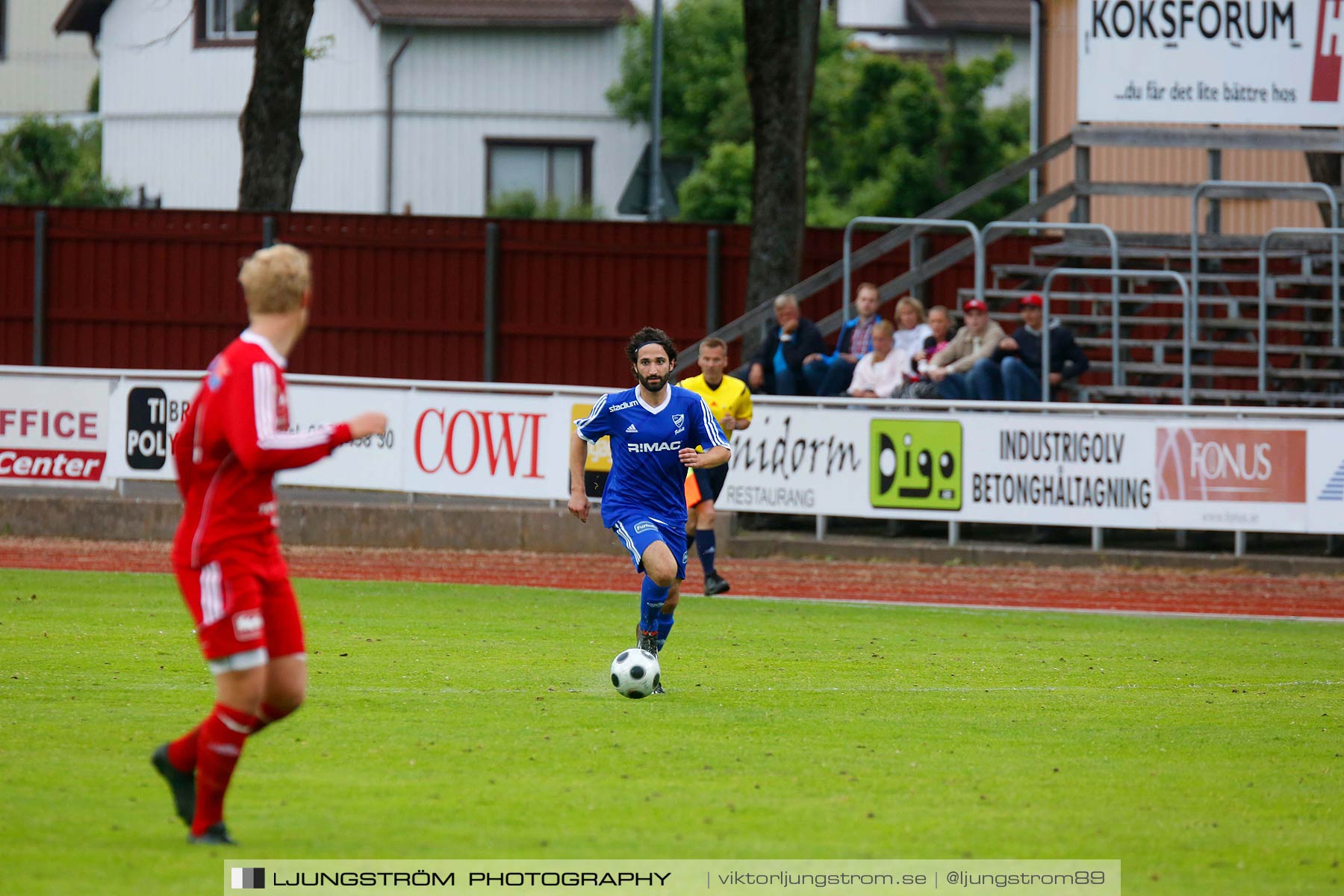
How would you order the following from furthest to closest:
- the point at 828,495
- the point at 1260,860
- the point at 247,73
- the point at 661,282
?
the point at 247,73 < the point at 661,282 < the point at 828,495 < the point at 1260,860

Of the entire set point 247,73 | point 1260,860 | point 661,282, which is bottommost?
point 1260,860

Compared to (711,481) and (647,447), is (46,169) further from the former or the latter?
(647,447)

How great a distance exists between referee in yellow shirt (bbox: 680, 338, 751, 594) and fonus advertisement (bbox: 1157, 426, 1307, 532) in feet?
15.8

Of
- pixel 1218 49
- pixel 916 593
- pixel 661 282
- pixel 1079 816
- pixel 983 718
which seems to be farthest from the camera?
pixel 661 282

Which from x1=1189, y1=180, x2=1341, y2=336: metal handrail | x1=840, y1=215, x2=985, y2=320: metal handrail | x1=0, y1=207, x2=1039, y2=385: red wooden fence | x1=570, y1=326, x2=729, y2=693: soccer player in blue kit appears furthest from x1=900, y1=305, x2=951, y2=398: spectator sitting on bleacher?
x1=570, y1=326, x2=729, y2=693: soccer player in blue kit

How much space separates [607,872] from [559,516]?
522 inches

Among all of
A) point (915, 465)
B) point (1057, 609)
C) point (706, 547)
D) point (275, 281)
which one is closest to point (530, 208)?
point (915, 465)

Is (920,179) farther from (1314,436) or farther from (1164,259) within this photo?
(1314,436)

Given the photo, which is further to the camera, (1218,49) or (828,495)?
(1218,49)

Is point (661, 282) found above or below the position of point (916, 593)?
above

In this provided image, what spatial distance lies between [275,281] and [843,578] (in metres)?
12.1

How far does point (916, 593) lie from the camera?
56.5 feet

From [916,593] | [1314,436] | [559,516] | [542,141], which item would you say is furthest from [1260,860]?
[542,141]

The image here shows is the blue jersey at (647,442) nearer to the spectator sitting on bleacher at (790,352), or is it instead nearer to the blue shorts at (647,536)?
the blue shorts at (647,536)
